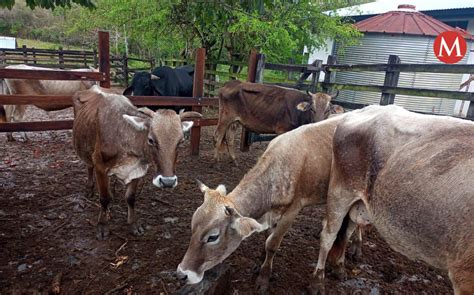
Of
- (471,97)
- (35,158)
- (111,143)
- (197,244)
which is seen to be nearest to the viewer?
(197,244)

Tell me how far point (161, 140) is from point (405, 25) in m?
12.7

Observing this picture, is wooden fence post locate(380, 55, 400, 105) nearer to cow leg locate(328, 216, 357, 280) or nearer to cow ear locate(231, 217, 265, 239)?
cow leg locate(328, 216, 357, 280)

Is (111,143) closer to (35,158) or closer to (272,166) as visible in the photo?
(272,166)

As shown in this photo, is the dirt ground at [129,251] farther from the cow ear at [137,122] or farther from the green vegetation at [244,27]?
the green vegetation at [244,27]

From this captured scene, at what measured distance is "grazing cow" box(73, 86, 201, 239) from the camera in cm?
359

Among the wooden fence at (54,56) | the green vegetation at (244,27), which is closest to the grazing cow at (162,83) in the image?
the green vegetation at (244,27)

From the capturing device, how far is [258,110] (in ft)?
21.9

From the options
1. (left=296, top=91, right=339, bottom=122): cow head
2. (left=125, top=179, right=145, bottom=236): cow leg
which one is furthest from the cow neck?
(left=296, top=91, right=339, bottom=122): cow head

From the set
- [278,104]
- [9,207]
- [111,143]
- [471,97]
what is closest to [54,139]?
[9,207]

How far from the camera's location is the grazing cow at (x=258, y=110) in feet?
21.3

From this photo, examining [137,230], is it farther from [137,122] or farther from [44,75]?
[44,75]

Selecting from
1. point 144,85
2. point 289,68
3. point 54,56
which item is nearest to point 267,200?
point 289,68

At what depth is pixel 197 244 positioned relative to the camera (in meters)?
2.61

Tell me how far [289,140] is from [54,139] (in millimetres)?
6415
